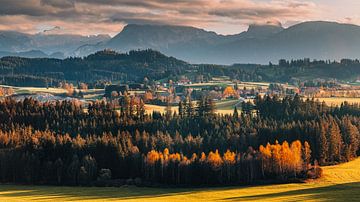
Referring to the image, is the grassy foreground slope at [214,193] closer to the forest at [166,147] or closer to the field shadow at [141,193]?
the field shadow at [141,193]

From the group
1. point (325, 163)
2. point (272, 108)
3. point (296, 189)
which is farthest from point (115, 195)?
point (272, 108)

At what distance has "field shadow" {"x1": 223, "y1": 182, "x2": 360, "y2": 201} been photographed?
257 feet

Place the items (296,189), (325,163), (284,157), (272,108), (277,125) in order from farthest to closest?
(272,108) < (277,125) < (325,163) < (284,157) < (296,189)

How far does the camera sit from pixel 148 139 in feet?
414

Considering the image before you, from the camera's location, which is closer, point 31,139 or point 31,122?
point 31,139

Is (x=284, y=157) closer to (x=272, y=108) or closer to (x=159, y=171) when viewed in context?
(x=159, y=171)

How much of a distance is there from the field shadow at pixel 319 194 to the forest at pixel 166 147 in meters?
14.3

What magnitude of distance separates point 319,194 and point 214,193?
17.7 m

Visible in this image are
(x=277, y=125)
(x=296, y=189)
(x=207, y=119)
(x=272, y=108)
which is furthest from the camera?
(x=272, y=108)

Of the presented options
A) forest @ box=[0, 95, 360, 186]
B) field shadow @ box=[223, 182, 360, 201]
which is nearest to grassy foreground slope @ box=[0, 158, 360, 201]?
field shadow @ box=[223, 182, 360, 201]

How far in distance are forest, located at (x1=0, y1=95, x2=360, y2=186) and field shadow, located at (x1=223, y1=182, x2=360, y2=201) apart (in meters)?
14.3

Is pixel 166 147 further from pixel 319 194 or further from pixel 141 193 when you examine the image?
pixel 319 194

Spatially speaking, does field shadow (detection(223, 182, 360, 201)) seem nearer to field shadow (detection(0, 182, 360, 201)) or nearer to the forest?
field shadow (detection(0, 182, 360, 201))

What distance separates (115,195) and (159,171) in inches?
778
